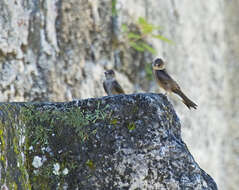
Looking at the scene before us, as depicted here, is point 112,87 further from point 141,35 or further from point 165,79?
point 141,35

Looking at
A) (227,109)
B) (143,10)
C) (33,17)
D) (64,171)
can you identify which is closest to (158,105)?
(64,171)

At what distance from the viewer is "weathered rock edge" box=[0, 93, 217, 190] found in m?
3.29

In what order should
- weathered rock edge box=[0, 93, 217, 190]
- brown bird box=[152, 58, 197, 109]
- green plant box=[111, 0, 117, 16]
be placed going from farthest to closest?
green plant box=[111, 0, 117, 16], brown bird box=[152, 58, 197, 109], weathered rock edge box=[0, 93, 217, 190]

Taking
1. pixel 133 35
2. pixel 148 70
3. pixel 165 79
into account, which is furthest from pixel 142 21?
pixel 165 79

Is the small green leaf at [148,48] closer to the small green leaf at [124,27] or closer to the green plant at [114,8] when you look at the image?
the small green leaf at [124,27]

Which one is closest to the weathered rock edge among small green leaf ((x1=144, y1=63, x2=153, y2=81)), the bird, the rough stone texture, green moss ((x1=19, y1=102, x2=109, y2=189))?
green moss ((x1=19, y1=102, x2=109, y2=189))

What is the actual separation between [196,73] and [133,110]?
9035 mm

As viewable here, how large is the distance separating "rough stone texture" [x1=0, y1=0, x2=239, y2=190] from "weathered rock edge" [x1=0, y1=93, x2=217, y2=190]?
8.34 ft

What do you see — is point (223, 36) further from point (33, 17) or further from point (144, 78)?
point (33, 17)

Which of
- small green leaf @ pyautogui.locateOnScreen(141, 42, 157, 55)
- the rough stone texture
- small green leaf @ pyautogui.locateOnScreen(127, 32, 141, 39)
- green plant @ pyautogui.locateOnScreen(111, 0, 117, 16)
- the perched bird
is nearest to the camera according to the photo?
the rough stone texture

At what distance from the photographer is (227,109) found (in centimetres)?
1401

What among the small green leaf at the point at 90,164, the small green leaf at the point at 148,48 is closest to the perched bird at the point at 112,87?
the small green leaf at the point at 148,48

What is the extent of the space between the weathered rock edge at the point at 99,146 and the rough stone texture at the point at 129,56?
254cm

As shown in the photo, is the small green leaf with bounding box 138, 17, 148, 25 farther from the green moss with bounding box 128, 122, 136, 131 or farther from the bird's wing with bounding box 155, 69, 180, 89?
the green moss with bounding box 128, 122, 136, 131
